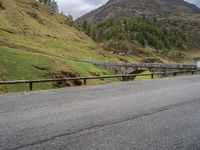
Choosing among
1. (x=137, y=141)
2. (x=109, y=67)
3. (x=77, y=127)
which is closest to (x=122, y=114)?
(x=77, y=127)

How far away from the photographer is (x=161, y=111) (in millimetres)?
12516

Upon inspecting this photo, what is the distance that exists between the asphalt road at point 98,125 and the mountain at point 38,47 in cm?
1136

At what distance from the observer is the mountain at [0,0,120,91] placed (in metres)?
29.0

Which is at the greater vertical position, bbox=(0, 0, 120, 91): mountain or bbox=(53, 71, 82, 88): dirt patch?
bbox=(0, 0, 120, 91): mountain

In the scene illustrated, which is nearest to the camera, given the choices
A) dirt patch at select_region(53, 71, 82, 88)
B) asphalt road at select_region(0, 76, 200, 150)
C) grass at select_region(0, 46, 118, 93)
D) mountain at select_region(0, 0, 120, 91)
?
asphalt road at select_region(0, 76, 200, 150)

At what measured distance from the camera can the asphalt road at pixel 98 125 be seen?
780cm

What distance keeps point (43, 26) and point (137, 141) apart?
391 feet

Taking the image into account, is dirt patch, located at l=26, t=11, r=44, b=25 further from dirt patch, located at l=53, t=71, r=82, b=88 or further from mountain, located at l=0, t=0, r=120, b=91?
dirt patch, located at l=53, t=71, r=82, b=88

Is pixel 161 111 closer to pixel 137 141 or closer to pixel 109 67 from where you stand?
pixel 137 141

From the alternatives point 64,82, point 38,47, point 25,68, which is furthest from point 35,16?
point 64,82

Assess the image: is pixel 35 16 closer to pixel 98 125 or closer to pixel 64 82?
pixel 64 82

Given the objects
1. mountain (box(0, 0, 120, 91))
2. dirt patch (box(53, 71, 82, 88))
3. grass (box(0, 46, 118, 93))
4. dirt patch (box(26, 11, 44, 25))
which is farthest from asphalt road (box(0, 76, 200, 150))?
dirt patch (box(26, 11, 44, 25))

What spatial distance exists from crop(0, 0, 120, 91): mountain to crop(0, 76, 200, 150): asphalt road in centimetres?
1136

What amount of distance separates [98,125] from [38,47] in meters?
75.5
